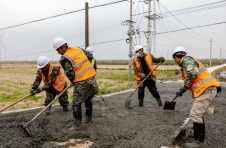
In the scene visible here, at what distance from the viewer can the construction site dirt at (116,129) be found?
3.01m

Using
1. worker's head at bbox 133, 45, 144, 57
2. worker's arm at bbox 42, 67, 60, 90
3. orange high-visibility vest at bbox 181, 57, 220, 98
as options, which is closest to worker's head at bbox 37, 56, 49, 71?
worker's arm at bbox 42, 67, 60, 90

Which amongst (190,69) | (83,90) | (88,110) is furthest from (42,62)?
(190,69)

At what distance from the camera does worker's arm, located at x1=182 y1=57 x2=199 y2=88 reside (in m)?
2.85

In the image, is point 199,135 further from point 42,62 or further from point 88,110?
point 42,62

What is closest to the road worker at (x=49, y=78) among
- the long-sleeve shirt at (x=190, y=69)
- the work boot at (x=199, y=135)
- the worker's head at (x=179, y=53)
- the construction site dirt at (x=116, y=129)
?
the construction site dirt at (x=116, y=129)

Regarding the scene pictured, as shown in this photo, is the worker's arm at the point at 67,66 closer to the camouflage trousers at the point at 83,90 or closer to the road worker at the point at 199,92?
the camouflage trousers at the point at 83,90

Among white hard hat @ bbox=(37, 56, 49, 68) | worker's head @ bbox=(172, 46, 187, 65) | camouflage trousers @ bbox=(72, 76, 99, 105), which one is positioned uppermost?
worker's head @ bbox=(172, 46, 187, 65)

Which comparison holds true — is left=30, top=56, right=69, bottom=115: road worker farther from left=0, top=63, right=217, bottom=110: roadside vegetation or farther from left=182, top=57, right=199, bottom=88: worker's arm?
left=182, top=57, right=199, bottom=88: worker's arm

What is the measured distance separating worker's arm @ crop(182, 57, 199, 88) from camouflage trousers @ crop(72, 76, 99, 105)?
68.8 inches

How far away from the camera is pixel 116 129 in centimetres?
A: 363

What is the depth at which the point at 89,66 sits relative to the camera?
3.62 metres

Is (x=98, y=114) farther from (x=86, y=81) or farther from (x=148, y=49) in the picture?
Answer: (x=148, y=49)

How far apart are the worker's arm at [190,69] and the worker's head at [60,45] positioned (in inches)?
90.0

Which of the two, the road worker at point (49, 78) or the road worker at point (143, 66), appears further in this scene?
the road worker at point (143, 66)
